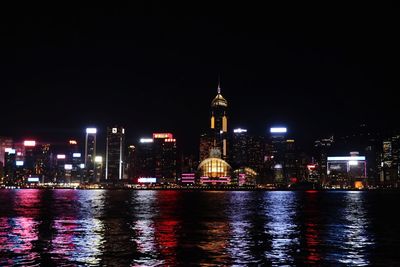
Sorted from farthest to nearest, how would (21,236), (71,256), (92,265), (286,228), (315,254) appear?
(286,228) → (21,236) → (315,254) → (71,256) → (92,265)

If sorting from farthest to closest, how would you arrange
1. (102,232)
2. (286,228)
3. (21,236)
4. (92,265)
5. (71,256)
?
(286,228) < (102,232) < (21,236) < (71,256) < (92,265)

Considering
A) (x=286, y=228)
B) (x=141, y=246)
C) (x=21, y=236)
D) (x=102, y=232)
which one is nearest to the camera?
(x=141, y=246)

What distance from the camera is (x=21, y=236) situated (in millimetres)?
44156

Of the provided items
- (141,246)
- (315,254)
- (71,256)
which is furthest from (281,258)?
(71,256)

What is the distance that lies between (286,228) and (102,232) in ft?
63.1

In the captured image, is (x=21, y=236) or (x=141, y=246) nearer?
(x=141, y=246)

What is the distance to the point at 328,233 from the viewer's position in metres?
49.2

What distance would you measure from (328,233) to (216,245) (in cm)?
1492

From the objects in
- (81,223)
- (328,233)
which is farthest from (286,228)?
(81,223)

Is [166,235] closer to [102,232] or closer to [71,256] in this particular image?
[102,232]

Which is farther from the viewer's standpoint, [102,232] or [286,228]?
[286,228]

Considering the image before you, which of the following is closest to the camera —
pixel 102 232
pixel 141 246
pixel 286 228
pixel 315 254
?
pixel 315 254

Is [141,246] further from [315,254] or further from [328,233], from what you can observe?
[328,233]

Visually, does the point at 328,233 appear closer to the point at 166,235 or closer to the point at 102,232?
the point at 166,235
